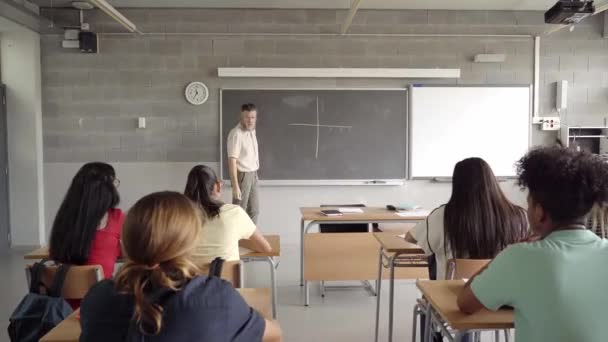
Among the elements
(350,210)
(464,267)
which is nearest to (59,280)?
(464,267)

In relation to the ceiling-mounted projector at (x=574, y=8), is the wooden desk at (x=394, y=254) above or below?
below

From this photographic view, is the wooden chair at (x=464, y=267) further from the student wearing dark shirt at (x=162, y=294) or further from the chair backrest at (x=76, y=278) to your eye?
the chair backrest at (x=76, y=278)

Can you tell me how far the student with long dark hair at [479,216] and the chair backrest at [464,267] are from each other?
0.48 feet

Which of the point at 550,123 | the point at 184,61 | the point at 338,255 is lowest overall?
the point at 338,255

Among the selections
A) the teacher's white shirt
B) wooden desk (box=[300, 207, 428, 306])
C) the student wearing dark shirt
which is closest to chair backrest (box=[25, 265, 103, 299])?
the student wearing dark shirt

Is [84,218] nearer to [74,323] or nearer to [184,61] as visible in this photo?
[74,323]

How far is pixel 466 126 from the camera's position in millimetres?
6000

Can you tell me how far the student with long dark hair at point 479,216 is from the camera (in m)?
2.22

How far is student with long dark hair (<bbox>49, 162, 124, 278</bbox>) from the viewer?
2.10 metres

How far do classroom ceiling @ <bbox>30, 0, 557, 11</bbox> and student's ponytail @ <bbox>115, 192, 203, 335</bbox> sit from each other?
4.88 meters

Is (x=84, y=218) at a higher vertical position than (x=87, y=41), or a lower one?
lower

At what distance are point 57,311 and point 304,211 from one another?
259 cm

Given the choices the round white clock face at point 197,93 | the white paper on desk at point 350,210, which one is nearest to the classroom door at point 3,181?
the round white clock face at point 197,93

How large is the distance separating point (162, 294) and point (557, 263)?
3.15ft
